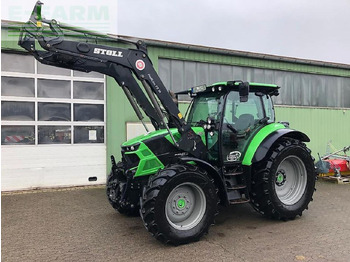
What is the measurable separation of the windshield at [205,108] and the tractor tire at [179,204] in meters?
1.22

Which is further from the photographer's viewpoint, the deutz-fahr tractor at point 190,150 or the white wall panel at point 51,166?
the white wall panel at point 51,166

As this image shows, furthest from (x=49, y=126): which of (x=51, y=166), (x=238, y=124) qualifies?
(x=238, y=124)

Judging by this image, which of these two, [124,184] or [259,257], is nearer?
[259,257]

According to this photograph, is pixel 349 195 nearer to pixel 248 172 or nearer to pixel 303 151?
pixel 303 151

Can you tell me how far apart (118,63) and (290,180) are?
150 inches

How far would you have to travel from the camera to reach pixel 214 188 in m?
4.45

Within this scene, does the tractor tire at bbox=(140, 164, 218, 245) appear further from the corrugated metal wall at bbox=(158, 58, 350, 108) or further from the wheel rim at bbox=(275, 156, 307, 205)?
the corrugated metal wall at bbox=(158, 58, 350, 108)

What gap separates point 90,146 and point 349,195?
6801mm

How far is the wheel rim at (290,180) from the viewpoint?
5473mm

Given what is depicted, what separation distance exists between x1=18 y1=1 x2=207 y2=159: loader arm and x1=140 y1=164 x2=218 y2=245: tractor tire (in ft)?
2.08

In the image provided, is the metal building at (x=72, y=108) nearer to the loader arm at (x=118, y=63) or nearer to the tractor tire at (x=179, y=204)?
the loader arm at (x=118, y=63)

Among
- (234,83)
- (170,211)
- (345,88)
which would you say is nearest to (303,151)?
(234,83)

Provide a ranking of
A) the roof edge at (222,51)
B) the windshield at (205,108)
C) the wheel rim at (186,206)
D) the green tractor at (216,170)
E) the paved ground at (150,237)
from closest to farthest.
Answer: the paved ground at (150,237) → the green tractor at (216,170) → the wheel rim at (186,206) → the windshield at (205,108) → the roof edge at (222,51)

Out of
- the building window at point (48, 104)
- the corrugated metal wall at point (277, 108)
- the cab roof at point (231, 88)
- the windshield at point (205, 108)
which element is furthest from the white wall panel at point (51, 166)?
the cab roof at point (231, 88)
